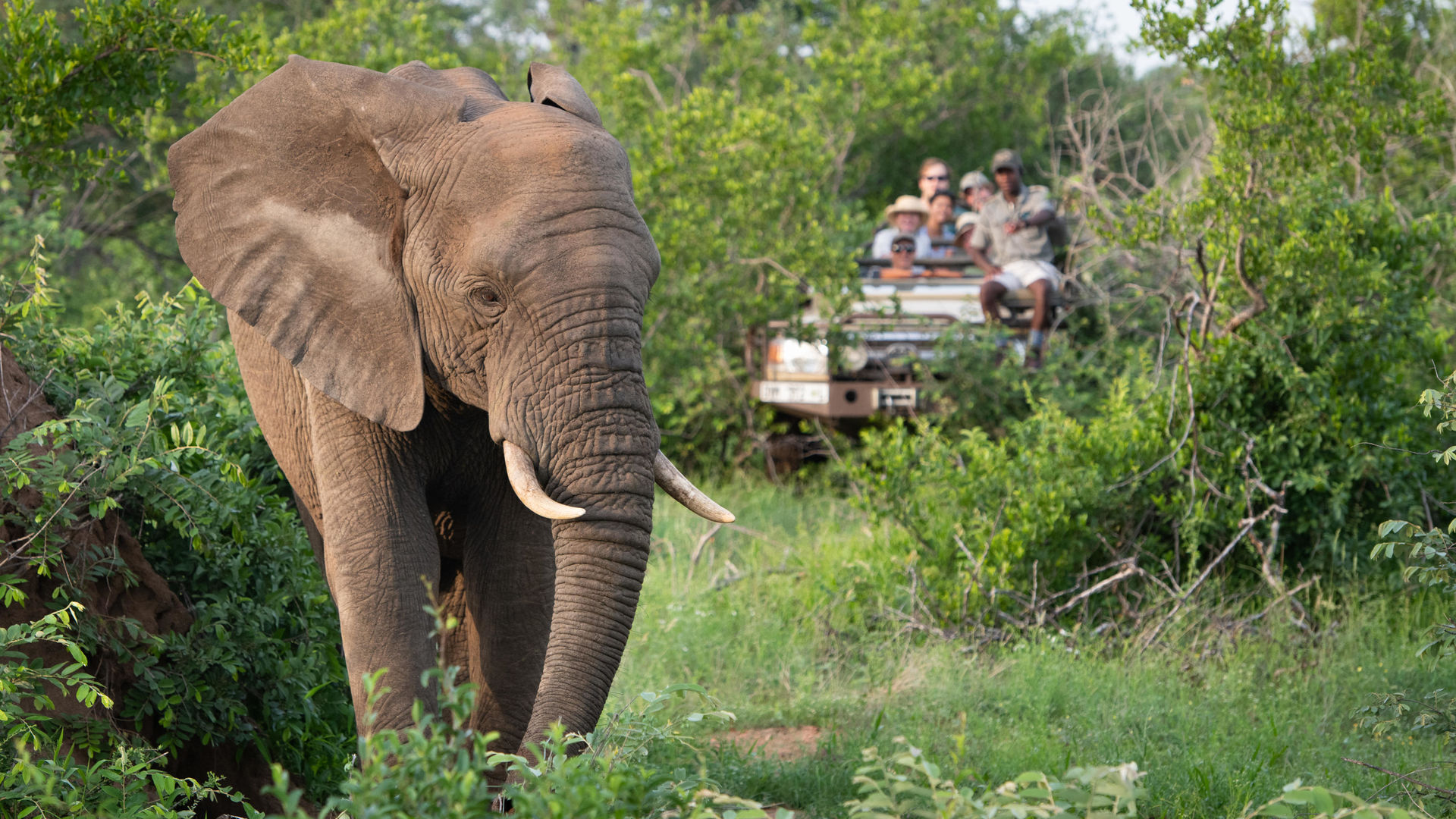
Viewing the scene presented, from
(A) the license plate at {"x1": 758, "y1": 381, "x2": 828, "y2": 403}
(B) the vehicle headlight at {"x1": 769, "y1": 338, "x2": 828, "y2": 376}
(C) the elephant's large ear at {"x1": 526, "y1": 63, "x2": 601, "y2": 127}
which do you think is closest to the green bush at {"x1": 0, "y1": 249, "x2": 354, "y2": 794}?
(C) the elephant's large ear at {"x1": 526, "y1": 63, "x2": 601, "y2": 127}

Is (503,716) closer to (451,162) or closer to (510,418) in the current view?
(510,418)

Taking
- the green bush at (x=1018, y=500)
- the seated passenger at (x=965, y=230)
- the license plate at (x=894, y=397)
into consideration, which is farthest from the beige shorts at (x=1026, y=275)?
the green bush at (x=1018, y=500)

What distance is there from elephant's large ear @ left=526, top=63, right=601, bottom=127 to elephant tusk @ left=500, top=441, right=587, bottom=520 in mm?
1026

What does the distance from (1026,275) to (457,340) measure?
7.50 meters

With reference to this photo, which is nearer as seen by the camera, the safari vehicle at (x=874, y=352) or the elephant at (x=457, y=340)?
the elephant at (x=457, y=340)

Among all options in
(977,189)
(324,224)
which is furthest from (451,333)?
(977,189)

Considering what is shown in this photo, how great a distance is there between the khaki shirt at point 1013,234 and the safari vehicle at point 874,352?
361 mm

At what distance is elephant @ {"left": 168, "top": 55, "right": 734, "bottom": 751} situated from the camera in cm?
355

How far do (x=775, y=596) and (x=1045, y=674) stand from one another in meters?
1.68

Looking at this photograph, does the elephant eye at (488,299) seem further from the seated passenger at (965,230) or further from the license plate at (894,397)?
the seated passenger at (965,230)

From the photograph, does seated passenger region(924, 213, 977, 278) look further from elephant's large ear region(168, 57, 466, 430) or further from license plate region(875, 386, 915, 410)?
elephant's large ear region(168, 57, 466, 430)

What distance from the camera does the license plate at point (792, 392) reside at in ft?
33.0

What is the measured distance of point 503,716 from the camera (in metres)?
4.32

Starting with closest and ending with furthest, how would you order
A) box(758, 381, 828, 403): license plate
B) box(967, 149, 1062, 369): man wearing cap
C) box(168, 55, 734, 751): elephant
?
box(168, 55, 734, 751): elephant → box(758, 381, 828, 403): license plate → box(967, 149, 1062, 369): man wearing cap
